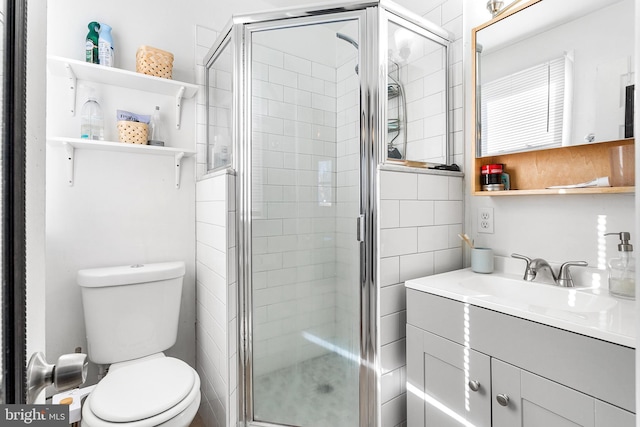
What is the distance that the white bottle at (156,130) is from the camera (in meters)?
1.70

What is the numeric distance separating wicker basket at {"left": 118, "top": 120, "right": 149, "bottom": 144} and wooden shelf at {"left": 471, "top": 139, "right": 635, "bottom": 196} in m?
1.69

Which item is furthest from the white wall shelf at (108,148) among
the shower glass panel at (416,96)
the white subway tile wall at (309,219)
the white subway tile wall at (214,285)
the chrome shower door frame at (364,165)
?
the shower glass panel at (416,96)

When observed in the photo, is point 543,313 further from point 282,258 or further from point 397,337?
point 282,258

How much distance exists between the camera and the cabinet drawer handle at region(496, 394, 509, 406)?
0.93 metres

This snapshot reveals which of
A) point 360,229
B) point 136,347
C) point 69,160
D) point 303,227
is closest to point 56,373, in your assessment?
point 360,229

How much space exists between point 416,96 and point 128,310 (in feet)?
5.71

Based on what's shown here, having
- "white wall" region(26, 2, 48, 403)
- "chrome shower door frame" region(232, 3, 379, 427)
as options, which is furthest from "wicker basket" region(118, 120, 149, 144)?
"white wall" region(26, 2, 48, 403)

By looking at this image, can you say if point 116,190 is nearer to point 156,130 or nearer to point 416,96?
point 156,130

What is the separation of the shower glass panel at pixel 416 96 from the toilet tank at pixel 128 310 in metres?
1.32

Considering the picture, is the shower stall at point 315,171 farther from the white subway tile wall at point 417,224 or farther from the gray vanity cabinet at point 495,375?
the gray vanity cabinet at point 495,375

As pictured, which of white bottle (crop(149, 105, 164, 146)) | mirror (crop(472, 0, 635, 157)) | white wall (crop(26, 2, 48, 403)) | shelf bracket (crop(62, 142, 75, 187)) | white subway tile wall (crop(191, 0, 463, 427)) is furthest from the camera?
white bottle (crop(149, 105, 164, 146))

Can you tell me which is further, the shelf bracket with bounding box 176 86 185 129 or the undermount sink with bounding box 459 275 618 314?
the shelf bracket with bounding box 176 86 185 129

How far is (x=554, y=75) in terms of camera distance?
119cm

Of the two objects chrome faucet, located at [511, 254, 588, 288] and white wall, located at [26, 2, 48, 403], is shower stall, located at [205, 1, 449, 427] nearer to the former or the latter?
chrome faucet, located at [511, 254, 588, 288]
